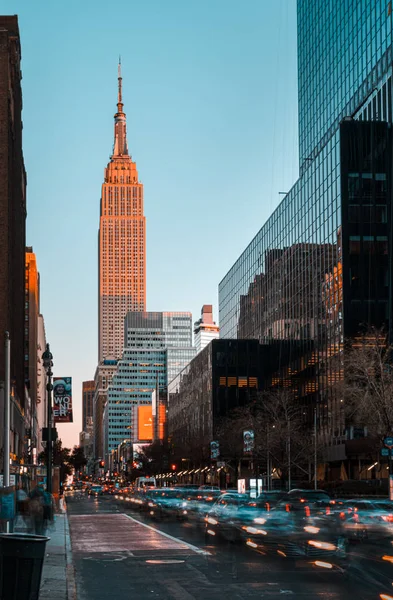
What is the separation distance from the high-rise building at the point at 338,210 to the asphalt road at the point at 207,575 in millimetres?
51155

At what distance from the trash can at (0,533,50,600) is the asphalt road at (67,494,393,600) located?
5.03 meters

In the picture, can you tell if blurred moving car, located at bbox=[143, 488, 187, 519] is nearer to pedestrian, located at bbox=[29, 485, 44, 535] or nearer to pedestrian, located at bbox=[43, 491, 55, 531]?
pedestrian, located at bbox=[43, 491, 55, 531]

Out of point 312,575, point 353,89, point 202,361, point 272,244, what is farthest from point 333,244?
point 312,575

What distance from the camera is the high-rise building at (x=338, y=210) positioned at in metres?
85.8

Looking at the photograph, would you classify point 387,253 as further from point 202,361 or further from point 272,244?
point 202,361

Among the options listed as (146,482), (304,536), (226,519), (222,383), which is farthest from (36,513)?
(222,383)

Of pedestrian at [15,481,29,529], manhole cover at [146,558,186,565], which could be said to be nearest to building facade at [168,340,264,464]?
pedestrian at [15,481,29,529]

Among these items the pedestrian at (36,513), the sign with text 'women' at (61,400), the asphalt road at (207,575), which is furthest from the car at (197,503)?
the asphalt road at (207,575)

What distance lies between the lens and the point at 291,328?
106 meters

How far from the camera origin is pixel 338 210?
87875 millimetres

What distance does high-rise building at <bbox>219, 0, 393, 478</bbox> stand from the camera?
85750mm

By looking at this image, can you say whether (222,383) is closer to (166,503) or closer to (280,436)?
(280,436)

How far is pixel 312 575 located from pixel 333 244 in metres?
71.1

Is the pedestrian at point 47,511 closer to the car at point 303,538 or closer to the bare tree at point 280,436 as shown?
the car at point 303,538
